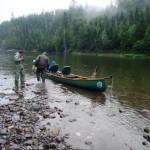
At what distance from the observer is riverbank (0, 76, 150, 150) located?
926 centimetres

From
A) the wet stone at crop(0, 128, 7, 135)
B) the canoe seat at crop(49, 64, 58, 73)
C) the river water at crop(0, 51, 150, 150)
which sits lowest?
the river water at crop(0, 51, 150, 150)

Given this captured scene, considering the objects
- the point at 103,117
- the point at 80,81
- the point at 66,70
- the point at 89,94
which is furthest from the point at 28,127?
the point at 66,70

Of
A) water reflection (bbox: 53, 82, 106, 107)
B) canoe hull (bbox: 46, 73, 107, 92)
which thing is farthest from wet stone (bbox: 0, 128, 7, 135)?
canoe hull (bbox: 46, 73, 107, 92)

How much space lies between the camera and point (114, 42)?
339 ft

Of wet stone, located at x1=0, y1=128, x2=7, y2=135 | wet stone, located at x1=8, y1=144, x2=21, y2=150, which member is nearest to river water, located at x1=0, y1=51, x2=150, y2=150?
wet stone, located at x1=8, y1=144, x2=21, y2=150

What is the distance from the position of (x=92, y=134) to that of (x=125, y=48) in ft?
298

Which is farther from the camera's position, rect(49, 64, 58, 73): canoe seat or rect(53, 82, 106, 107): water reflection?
rect(49, 64, 58, 73): canoe seat

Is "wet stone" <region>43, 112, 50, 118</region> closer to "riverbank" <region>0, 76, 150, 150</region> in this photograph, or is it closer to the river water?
"riverbank" <region>0, 76, 150, 150</region>

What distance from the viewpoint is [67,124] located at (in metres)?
11.4

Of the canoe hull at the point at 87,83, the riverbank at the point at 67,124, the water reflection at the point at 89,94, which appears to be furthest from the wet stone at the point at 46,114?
the canoe hull at the point at 87,83

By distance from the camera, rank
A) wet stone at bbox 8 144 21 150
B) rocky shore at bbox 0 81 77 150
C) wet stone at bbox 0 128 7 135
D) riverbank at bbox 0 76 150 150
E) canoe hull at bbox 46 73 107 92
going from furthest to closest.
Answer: canoe hull at bbox 46 73 107 92 → wet stone at bbox 0 128 7 135 → riverbank at bbox 0 76 150 150 → rocky shore at bbox 0 81 77 150 → wet stone at bbox 8 144 21 150

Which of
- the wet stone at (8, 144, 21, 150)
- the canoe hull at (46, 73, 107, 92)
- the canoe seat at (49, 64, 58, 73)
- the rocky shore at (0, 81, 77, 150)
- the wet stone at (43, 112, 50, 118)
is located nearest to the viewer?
the wet stone at (8, 144, 21, 150)

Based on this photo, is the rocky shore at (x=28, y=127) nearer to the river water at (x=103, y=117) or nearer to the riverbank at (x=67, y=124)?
the riverbank at (x=67, y=124)

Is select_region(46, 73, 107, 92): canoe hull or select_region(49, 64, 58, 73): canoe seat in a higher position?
select_region(49, 64, 58, 73): canoe seat
